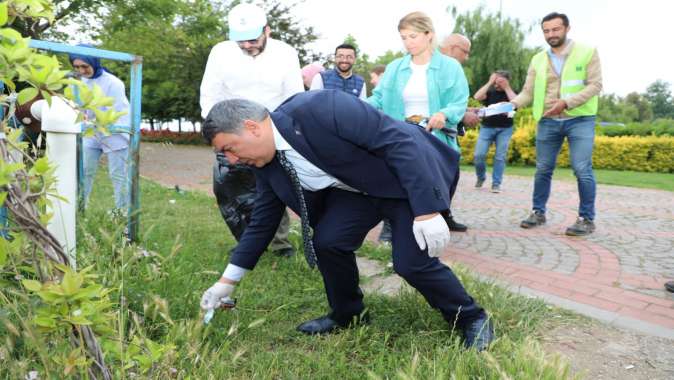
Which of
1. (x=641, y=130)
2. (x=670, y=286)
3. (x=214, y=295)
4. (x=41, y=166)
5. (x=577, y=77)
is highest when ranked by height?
(x=577, y=77)

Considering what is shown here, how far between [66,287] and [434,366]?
1320 millimetres

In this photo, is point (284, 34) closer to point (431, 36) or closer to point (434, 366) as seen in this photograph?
point (431, 36)

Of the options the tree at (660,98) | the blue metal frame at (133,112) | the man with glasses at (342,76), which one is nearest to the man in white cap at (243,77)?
the blue metal frame at (133,112)

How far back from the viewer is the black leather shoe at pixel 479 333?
238cm

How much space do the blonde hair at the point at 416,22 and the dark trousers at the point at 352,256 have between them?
188 cm

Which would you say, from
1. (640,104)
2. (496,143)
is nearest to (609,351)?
(496,143)

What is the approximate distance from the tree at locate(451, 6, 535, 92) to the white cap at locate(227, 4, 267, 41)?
83.7ft

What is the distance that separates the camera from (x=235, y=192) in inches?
158

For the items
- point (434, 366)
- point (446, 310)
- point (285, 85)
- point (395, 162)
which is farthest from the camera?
point (285, 85)

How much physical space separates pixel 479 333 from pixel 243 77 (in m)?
2.40

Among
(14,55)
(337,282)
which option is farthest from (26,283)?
(337,282)

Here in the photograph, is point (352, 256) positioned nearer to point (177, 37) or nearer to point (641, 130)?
point (641, 130)

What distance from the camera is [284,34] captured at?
2309cm

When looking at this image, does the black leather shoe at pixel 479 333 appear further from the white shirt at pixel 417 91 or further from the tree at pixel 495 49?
the tree at pixel 495 49
